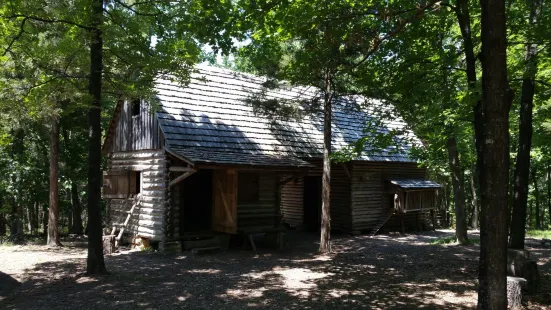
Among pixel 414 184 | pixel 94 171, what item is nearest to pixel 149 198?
pixel 94 171

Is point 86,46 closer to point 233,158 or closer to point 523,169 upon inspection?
point 233,158

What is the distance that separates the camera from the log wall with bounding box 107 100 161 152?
13.7m

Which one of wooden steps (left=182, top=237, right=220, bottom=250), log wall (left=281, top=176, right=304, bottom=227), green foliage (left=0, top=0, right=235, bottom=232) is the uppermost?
green foliage (left=0, top=0, right=235, bottom=232)

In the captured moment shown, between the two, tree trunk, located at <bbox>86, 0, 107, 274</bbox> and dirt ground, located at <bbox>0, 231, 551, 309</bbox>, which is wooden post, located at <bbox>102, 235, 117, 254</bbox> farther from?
tree trunk, located at <bbox>86, 0, 107, 274</bbox>

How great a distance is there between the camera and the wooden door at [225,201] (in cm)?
1289

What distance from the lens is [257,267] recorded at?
10.8 meters

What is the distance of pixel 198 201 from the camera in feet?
53.4

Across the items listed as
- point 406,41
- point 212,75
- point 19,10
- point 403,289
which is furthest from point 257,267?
point 212,75

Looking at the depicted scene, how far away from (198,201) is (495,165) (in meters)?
13.0

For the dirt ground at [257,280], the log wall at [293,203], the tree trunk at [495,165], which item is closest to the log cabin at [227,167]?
the log wall at [293,203]

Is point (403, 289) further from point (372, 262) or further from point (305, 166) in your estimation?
point (305, 166)

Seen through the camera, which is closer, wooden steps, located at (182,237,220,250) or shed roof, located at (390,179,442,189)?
wooden steps, located at (182,237,220,250)

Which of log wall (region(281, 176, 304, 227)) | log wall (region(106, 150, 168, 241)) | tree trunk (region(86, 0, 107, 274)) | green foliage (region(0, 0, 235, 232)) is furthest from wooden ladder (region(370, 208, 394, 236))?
tree trunk (region(86, 0, 107, 274))

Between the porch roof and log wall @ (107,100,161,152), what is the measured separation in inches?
53.7
